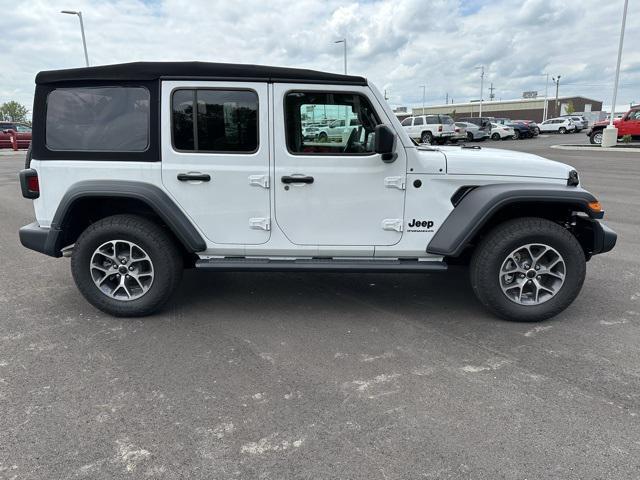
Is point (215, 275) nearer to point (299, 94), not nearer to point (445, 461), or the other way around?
point (299, 94)

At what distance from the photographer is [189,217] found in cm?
391

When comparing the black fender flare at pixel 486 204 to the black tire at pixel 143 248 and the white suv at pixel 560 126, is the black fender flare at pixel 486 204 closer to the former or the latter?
the black tire at pixel 143 248

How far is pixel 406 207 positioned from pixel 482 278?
0.83 m

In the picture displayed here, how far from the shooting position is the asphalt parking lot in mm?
2354

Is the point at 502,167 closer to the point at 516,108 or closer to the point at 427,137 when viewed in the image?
the point at 427,137

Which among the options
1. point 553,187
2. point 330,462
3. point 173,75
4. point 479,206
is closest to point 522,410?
point 330,462

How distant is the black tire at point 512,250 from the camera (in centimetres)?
378

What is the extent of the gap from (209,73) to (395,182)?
5.58 ft

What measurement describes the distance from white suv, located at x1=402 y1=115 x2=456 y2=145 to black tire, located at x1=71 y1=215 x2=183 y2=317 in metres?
24.7

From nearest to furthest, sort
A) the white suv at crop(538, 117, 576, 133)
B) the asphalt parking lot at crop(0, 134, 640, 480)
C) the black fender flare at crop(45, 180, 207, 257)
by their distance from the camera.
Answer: the asphalt parking lot at crop(0, 134, 640, 480) → the black fender flare at crop(45, 180, 207, 257) → the white suv at crop(538, 117, 576, 133)

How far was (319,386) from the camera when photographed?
118 inches

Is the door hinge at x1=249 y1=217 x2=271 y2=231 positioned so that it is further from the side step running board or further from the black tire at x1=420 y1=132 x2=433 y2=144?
the black tire at x1=420 y1=132 x2=433 y2=144


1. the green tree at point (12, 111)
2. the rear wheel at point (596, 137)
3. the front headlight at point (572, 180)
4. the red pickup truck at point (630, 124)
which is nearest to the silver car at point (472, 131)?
the rear wheel at point (596, 137)

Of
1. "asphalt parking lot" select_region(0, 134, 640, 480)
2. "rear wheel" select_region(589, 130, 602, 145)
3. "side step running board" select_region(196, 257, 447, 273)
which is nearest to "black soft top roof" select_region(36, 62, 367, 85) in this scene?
"side step running board" select_region(196, 257, 447, 273)
